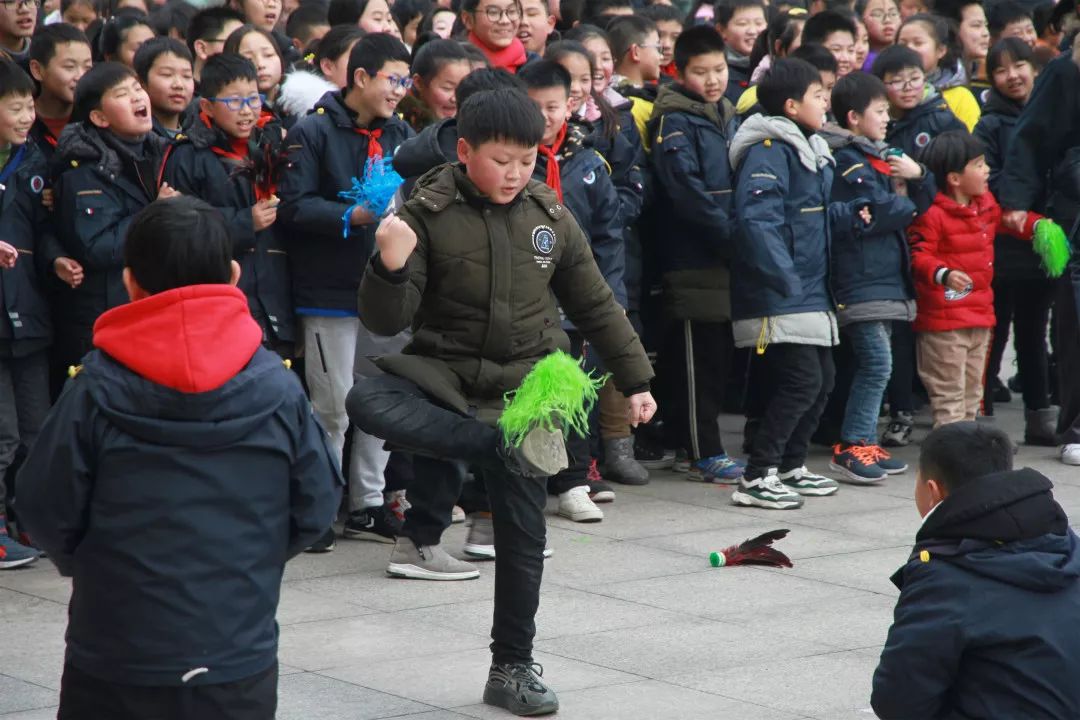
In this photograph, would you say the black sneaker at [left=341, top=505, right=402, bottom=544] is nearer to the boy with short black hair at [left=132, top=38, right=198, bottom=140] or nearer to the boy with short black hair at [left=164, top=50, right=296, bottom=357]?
the boy with short black hair at [left=164, top=50, right=296, bottom=357]

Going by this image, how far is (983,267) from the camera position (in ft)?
29.9

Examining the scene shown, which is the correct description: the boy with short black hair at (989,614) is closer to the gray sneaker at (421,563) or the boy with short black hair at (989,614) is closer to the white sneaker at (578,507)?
the gray sneaker at (421,563)

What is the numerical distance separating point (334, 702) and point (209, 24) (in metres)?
4.97

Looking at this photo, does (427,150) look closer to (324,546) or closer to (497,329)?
(497,329)

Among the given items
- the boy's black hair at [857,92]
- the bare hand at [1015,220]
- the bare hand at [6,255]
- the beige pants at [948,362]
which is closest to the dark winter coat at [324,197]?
the bare hand at [6,255]

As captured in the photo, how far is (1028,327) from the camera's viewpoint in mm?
10062

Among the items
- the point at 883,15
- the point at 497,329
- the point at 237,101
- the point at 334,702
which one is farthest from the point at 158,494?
the point at 883,15

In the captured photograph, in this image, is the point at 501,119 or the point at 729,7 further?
the point at 729,7

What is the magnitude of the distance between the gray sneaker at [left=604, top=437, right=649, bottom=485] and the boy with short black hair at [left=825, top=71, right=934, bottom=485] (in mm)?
1101

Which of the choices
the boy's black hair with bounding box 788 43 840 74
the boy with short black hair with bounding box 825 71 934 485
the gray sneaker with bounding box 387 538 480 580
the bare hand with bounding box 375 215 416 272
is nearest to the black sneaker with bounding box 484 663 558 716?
the bare hand with bounding box 375 215 416 272

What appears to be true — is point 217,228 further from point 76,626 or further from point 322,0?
point 322,0

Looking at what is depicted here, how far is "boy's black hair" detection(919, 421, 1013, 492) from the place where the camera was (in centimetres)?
385

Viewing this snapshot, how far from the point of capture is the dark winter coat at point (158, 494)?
→ 3.57m

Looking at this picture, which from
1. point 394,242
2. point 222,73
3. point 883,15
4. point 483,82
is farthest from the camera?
point 883,15
